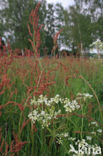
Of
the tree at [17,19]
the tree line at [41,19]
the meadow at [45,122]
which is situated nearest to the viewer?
the meadow at [45,122]

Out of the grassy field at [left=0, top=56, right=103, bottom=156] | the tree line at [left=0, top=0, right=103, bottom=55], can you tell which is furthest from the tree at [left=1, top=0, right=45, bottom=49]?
the grassy field at [left=0, top=56, right=103, bottom=156]

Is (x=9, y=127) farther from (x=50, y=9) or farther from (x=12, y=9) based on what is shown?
(x=50, y=9)

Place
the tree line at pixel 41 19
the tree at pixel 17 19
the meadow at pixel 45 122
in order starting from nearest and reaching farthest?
1. the meadow at pixel 45 122
2. the tree line at pixel 41 19
3. the tree at pixel 17 19

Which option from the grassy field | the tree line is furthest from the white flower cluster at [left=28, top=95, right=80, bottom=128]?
the tree line

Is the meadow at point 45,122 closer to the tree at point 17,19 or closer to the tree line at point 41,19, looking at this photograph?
the tree line at point 41,19

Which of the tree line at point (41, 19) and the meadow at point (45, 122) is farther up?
the tree line at point (41, 19)

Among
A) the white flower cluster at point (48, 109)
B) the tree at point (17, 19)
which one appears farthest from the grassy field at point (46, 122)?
the tree at point (17, 19)

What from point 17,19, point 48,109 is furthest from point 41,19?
point 48,109

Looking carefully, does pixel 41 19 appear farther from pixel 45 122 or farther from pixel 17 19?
pixel 45 122

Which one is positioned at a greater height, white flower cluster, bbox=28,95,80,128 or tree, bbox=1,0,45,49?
tree, bbox=1,0,45,49

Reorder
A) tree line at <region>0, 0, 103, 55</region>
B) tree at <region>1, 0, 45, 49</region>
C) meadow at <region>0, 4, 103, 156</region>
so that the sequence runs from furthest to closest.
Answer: tree at <region>1, 0, 45, 49</region>, tree line at <region>0, 0, 103, 55</region>, meadow at <region>0, 4, 103, 156</region>

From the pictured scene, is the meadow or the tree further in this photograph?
the tree

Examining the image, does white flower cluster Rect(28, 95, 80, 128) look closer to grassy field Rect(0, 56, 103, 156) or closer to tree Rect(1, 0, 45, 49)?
grassy field Rect(0, 56, 103, 156)

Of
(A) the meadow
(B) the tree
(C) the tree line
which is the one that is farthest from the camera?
(B) the tree
